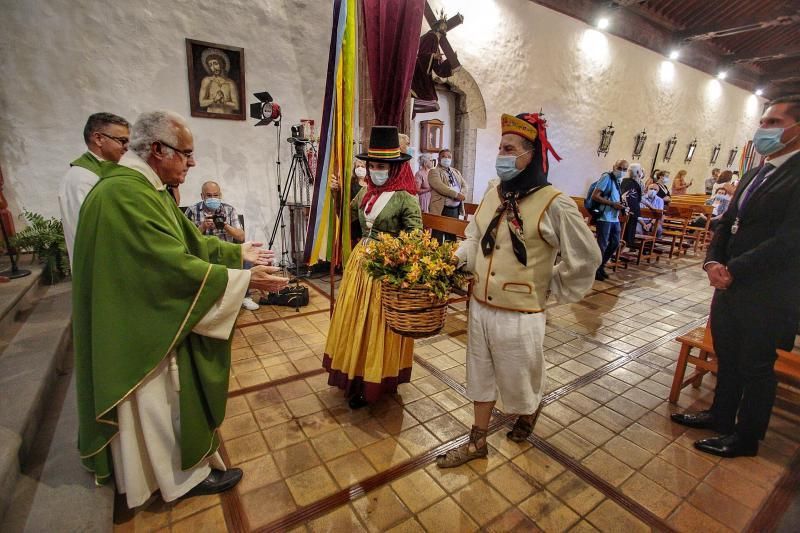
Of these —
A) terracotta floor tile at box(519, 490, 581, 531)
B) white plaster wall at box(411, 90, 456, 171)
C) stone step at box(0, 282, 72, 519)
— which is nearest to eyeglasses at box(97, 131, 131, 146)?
stone step at box(0, 282, 72, 519)

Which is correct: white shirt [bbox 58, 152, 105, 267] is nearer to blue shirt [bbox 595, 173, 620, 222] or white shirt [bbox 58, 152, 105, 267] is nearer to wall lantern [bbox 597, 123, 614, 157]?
blue shirt [bbox 595, 173, 620, 222]

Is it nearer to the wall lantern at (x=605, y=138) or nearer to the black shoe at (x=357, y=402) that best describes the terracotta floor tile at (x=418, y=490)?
the black shoe at (x=357, y=402)

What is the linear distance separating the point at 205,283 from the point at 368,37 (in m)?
2.24

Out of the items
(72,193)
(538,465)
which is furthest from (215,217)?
(538,465)

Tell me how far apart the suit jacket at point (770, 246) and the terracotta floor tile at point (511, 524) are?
165 cm

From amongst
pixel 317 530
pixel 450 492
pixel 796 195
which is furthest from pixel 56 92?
pixel 796 195

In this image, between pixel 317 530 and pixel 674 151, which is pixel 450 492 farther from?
pixel 674 151

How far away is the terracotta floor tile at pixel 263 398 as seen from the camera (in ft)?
8.57

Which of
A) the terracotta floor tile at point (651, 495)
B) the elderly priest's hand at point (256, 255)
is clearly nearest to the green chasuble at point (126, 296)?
the elderly priest's hand at point (256, 255)

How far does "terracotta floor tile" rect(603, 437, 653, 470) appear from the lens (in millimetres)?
2168

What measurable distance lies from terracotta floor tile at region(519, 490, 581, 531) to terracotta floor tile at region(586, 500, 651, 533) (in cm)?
8

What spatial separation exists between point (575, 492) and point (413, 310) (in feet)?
4.17

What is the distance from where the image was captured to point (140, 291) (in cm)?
147

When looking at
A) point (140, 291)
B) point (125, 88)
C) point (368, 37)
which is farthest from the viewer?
point (125, 88)
